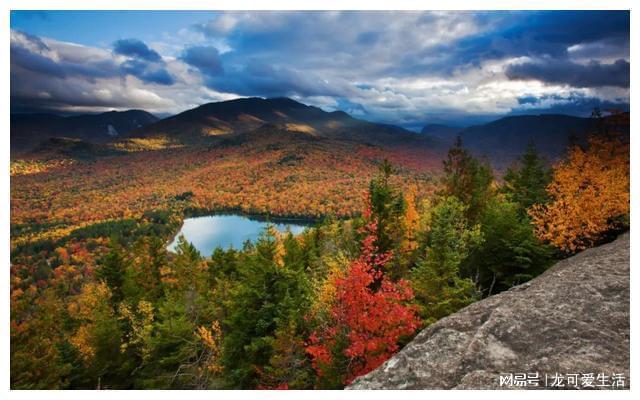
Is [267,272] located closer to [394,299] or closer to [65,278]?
→ [394,299]

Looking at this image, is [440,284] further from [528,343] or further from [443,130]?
[443,130]

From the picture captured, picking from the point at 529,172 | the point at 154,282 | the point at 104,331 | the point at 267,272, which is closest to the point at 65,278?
the point at 154,282

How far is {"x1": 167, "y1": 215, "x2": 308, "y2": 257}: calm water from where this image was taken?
3923 inches

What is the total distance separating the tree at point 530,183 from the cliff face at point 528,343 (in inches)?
497

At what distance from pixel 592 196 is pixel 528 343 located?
9258 mm

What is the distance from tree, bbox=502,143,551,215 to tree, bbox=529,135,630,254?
5.06 metres

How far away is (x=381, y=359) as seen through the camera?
10367 millimetres

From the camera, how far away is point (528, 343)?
788cm

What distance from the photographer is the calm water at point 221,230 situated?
99.7 metres

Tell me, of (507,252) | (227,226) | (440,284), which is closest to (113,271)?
(440,284)

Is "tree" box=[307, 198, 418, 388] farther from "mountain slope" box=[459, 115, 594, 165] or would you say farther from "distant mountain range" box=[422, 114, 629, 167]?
"mountain slope" box=[459, 115, 594, 165]

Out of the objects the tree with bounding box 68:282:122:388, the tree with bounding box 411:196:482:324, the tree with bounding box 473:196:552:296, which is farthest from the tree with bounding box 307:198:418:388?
the tree with bounding box 68:282:122:388

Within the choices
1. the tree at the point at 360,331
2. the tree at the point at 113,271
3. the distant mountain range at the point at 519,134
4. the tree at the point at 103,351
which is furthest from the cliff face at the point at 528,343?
the tree at the point at 113,271
